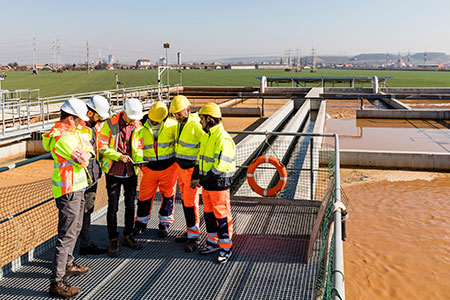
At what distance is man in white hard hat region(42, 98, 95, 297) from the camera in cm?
375

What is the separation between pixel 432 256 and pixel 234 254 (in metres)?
3.75

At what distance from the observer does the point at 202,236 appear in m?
5.23

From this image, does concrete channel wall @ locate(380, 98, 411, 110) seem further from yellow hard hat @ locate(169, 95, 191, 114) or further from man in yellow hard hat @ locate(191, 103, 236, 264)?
man in yellow hard hat @ locate(191, 103, 236, 264)

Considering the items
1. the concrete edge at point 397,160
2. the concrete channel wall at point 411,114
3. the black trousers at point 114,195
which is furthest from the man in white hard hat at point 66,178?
the concrete channel wall at point 411,114

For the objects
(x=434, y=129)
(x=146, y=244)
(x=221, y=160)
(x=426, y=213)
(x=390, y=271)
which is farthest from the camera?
(x=434, y=129)

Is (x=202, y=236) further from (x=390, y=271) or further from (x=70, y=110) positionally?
(x=390, y=271)

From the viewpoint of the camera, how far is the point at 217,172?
447 cm

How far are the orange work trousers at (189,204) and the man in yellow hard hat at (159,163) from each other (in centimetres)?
21

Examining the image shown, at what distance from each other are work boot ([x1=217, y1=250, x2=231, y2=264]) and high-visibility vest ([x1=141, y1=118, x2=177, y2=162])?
4.29 ft

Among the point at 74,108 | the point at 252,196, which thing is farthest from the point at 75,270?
the point at 252,196

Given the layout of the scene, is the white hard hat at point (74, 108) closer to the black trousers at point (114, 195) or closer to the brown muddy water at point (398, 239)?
the black trousers at point (114, 195)

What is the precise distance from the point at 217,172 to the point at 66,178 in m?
1.53

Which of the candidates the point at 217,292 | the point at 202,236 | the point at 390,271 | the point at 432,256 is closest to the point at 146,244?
the point at 202,236

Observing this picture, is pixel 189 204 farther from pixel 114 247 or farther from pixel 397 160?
pixel 397 160
